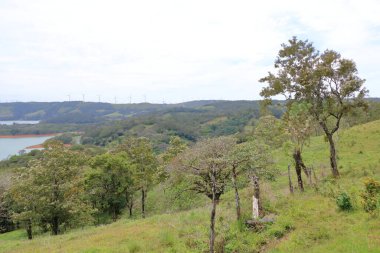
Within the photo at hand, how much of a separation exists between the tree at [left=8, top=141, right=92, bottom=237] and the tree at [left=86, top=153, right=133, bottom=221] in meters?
8.27

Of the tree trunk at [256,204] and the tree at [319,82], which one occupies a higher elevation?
the tree at [319,82]

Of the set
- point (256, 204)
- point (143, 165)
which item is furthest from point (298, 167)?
point (143, 165)

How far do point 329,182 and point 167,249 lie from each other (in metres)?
12.9

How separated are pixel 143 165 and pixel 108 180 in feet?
17.3

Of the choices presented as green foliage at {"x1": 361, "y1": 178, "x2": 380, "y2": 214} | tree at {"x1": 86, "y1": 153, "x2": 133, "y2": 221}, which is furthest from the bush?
tree at {"x1": 86, "y1": 153, "x2": 133, "y2": 221}

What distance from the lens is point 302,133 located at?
23.6 metres

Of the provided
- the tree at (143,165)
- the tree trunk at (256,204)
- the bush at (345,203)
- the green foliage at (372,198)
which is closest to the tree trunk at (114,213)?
the tree at (143,165)

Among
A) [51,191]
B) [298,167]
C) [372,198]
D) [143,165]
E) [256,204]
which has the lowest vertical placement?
[51,191]

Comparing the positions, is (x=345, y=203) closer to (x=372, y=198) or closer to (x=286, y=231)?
(x=372, y=198)

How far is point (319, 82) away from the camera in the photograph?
23672 millimetres

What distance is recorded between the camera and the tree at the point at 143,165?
42000 millimetres

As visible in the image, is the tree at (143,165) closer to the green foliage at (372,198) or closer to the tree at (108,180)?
the tree at (108,180)

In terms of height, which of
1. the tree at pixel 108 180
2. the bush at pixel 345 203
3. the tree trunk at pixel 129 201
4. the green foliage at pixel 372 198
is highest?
the green foliage at pixel 372 198

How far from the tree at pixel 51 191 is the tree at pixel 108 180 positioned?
827 cm
